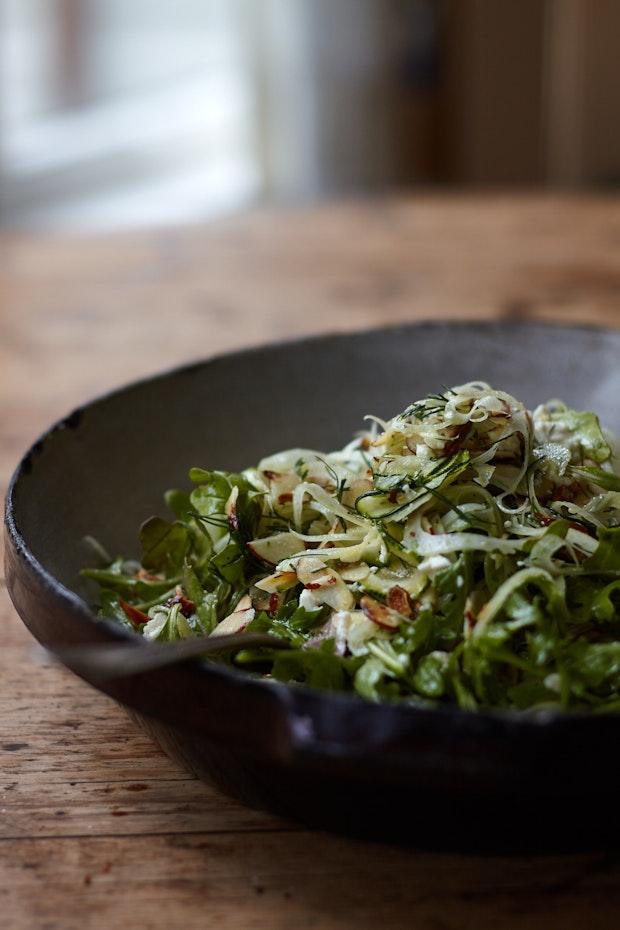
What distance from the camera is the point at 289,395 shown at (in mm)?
1583

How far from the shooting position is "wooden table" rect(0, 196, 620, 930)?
896 millimetres

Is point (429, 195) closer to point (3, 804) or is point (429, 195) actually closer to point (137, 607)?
point (137, 607)

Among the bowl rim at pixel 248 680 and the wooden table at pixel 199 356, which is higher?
the bowl rim at pixel 248 680

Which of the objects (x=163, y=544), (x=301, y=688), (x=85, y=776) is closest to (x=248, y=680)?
(x=301, y=688)

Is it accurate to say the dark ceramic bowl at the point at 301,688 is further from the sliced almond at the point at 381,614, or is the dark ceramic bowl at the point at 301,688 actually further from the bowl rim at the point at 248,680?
the sliced almond at the point at 381,614

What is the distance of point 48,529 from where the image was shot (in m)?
1.22

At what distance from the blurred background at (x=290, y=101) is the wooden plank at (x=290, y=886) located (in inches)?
157

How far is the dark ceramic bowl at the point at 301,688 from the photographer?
0.73 meters

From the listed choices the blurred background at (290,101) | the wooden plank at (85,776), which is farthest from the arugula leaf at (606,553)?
the blurred background at (290,101)

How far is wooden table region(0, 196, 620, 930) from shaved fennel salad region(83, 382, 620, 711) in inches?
5.4

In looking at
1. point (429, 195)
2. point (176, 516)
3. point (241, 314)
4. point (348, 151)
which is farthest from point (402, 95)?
point (176, 516)

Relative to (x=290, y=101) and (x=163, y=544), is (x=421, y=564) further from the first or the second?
(x=290, y=101)

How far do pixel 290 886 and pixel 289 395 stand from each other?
80 centimetres

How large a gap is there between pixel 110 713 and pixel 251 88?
4.53 metres
